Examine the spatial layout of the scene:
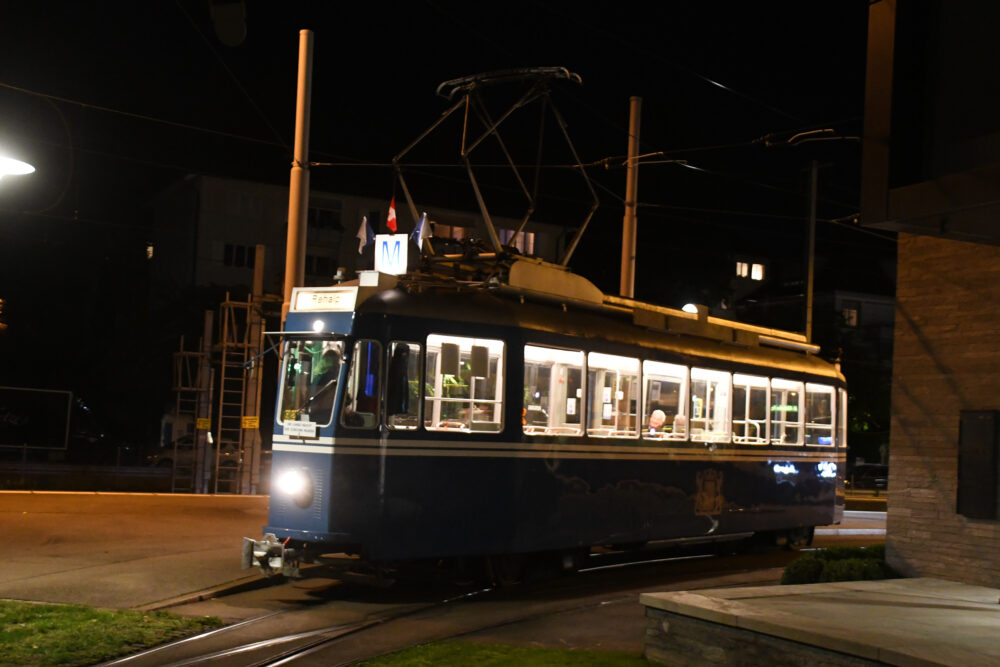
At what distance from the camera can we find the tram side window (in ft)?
63.4

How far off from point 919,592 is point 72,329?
48.0 metres

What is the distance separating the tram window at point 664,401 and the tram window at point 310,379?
498 centimetres

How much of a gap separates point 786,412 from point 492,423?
770cm

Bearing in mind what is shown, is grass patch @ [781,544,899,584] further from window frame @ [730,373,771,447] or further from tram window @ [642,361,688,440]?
window frame @ [730,373,771,447]

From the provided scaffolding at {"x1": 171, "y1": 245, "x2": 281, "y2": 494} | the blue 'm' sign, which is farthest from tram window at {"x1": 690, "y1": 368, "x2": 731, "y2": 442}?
scaffolding at {"x1": 171, "y1": 245, "x2": 281, "y2": 494}

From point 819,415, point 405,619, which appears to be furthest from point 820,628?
point 819,415

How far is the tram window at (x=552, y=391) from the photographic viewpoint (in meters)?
13.3

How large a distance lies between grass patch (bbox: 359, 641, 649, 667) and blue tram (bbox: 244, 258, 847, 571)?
9.19 feet

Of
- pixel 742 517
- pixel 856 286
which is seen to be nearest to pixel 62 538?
pixel 742 517

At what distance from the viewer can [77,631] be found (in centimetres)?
949

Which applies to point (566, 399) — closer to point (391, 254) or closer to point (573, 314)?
point (573, 314)

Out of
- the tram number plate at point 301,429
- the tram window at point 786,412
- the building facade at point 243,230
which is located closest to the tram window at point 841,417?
the tram window at point 786,412

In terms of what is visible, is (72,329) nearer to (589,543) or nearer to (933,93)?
(589,543)

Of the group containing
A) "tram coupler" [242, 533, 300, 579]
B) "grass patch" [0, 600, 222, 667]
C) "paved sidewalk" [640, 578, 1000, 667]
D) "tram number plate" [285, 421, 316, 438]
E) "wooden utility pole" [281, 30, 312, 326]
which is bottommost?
"grass patch" [0, 600, 222, 667]
